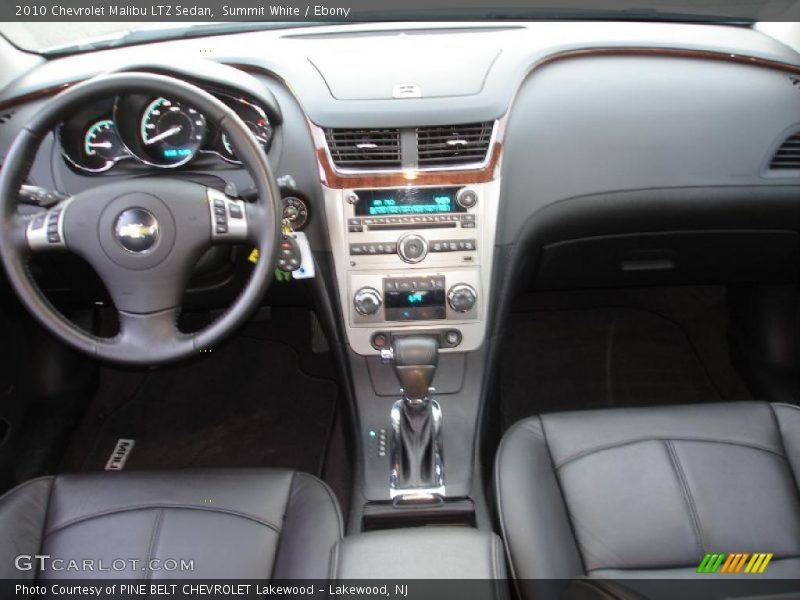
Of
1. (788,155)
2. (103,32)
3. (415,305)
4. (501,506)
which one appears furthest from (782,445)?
(103,32)

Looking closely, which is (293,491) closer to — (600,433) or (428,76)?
(600,433)

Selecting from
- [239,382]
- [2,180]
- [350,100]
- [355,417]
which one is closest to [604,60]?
[350,100]

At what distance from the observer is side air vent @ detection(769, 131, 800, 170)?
187 centimetres

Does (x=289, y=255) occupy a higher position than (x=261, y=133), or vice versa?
(x=261, y=133)

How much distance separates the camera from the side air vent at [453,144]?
165cm

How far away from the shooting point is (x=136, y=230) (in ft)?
4.63

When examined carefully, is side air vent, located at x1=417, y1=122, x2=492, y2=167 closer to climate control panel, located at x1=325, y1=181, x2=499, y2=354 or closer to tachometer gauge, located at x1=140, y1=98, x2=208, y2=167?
climate control panel, located at x1=325, y1=181, x2=499, y2=354

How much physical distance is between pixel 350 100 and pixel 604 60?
0.70 m

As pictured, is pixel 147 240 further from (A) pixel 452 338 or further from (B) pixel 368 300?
(A) pixel 452 338

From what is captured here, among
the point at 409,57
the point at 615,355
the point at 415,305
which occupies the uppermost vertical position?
the point at 409,57

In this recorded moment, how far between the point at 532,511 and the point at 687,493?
0.34m

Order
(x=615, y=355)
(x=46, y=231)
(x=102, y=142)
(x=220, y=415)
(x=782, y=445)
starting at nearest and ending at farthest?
(x=46, y=231) → (x=782, y=445) → (x=102, y=142) → (x=220, y=415) → (x=615, y=355)

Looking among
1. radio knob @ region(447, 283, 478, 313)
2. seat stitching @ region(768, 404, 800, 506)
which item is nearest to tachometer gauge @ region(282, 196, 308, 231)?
radio knob @ region(447, 283, 478, 313)

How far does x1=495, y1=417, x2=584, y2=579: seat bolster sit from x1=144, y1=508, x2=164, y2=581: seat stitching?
0.71 m
